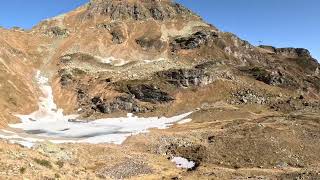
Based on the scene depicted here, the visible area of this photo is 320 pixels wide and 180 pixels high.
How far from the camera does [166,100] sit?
135000 millimetres

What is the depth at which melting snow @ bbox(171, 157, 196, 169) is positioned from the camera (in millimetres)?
69625

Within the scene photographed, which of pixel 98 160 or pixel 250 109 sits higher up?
pixel 250 109

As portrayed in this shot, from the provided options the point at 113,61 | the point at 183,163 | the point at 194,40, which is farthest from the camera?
the point at 194,40

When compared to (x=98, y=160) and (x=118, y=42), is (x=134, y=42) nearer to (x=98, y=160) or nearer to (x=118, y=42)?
(x=118, y=42)

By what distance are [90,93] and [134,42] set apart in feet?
180

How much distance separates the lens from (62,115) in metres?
130

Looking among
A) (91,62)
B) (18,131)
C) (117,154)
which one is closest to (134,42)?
(91,62)

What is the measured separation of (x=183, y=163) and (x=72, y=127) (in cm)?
4727

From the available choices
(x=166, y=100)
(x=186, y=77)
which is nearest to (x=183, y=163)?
(x=166, y=100)

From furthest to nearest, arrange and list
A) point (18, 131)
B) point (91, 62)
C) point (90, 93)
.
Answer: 1. point (91, 62)
2. point (90, 93)
3. point (18, 131)

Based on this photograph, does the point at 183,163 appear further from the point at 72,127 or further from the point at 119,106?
the point at 119,106

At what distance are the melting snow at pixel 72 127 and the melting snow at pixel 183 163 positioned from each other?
54.8 ft

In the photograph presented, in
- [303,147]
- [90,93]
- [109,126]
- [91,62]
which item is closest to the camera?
[303,147]

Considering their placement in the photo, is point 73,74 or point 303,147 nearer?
point 303,147
